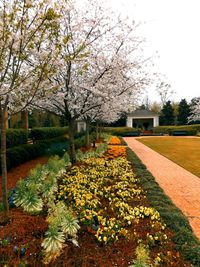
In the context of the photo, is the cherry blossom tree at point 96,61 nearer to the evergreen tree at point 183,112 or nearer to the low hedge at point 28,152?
the low hedge at point 28,152

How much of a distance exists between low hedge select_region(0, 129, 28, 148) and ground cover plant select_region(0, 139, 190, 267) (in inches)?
230

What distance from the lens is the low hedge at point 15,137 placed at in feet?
37.2

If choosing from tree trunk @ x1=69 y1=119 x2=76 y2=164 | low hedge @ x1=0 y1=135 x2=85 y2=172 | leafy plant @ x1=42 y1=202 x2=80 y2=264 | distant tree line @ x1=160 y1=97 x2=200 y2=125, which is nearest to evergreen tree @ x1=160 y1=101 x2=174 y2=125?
distant tree line @ x1=160 y1=97 x2=200 y2=125

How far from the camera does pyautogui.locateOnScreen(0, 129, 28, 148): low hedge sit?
11338mm

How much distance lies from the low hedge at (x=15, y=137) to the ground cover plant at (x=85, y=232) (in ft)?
19.1

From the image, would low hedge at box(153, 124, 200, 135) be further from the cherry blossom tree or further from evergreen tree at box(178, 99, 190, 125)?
A: the cherry blossom tree

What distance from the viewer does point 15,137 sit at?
39.9 ft

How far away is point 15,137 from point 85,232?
9.00m

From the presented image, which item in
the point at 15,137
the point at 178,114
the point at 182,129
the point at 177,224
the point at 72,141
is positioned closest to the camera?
the point at 177,224

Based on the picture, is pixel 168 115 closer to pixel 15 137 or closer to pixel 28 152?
pixel 15 137

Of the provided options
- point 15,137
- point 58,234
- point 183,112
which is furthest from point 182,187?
point 183,112

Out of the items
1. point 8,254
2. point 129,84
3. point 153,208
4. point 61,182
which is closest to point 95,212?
point 153,208

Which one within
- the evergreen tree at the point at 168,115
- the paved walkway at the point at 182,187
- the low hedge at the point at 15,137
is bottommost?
the paved walkway at the point at 182,187

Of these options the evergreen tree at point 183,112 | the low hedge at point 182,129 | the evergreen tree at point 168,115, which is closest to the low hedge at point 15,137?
the low hedge at point 182,129
